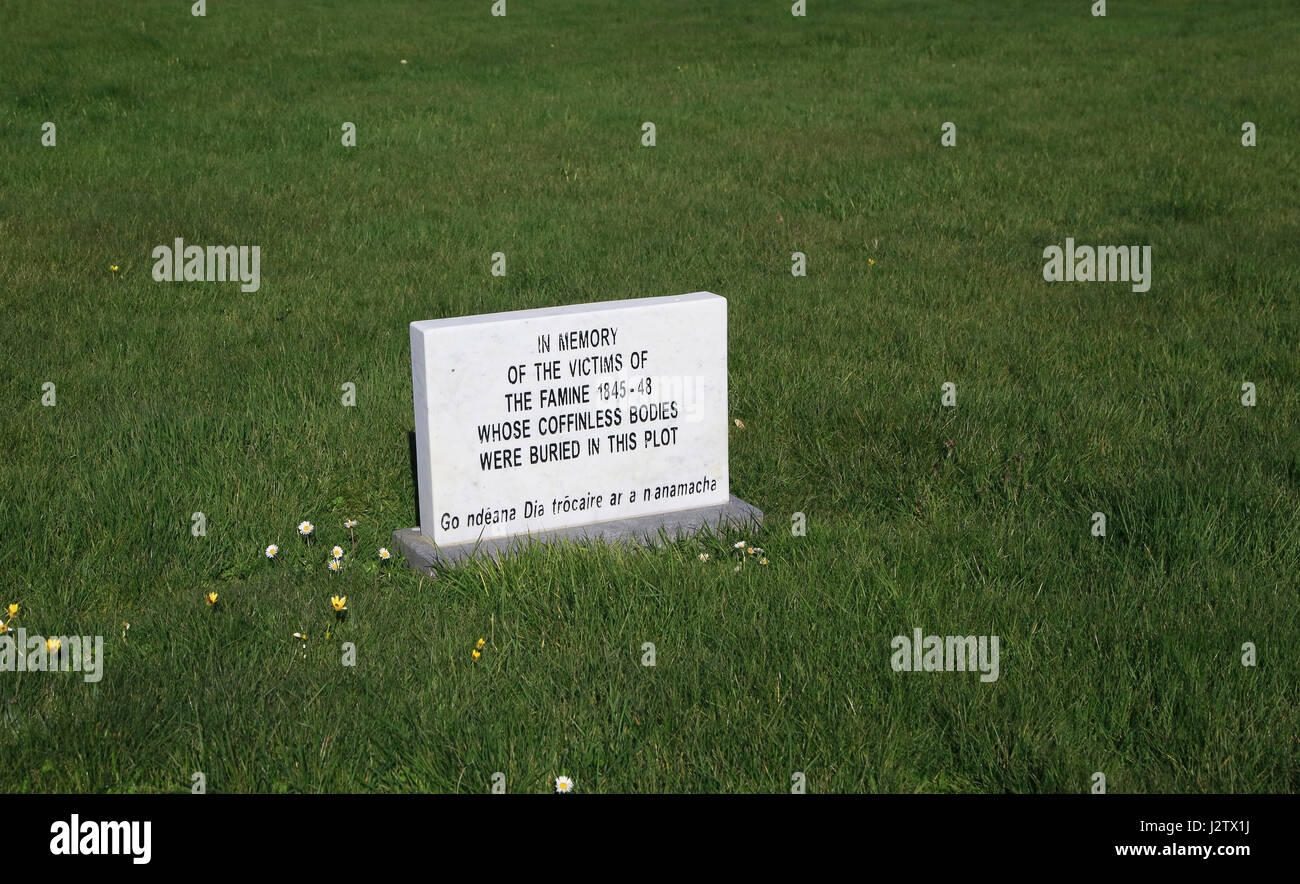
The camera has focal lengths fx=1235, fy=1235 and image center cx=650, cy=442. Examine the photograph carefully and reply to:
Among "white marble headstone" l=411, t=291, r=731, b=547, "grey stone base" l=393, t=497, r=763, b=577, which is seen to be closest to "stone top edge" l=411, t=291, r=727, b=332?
"white marble headstone" l=411, t=291, r=731, b=547

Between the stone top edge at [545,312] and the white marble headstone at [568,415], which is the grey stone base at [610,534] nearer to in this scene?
the white marble headstone at [568,415]

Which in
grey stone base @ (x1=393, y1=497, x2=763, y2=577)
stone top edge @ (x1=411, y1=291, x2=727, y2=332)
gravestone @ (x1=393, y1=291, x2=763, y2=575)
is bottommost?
grey stone base @ (x1=393, y1=497, x2=763, y2=577)

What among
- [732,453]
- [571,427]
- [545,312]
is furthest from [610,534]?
[732,453]

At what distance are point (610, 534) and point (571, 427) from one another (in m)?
0.45

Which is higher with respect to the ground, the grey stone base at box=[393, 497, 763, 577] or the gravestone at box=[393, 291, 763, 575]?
the gravestone at box=[393, 291, 763, 575]

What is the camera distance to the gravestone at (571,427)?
4.68m

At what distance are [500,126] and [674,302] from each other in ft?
33.7

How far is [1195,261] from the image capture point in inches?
365

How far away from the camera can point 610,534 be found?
4.88 m

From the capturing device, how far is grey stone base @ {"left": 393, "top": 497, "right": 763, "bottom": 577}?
4625 mm

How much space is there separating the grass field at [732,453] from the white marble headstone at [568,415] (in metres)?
0.41

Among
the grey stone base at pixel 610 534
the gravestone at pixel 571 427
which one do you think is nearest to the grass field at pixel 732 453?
the grey stone base at pixel 610 534

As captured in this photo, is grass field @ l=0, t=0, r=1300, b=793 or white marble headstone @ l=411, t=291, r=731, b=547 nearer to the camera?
grass field @ l=0, t=0, r=1300, b=793

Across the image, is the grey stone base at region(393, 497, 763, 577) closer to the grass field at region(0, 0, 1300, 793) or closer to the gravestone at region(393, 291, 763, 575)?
the gravestone at region(393, 291, 763, 575)
